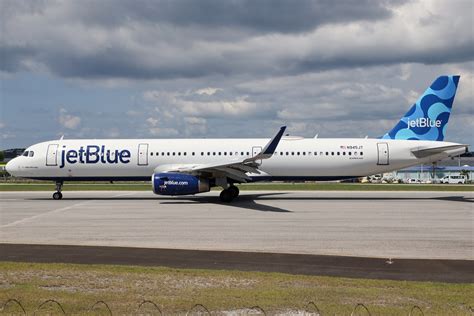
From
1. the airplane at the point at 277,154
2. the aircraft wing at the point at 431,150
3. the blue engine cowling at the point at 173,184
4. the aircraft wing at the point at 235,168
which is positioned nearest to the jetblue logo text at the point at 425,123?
the airplane at the point at 277,154

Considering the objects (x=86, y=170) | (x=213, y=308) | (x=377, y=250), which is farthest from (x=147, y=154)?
(x=213, y=308)

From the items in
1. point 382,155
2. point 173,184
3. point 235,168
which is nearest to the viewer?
point 173,184

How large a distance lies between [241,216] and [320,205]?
6.66 metres

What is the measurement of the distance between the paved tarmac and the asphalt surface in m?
0.74

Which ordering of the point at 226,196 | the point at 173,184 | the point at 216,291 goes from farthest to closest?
the point at 226,196 < the point at 173,184 < the point at 216,291

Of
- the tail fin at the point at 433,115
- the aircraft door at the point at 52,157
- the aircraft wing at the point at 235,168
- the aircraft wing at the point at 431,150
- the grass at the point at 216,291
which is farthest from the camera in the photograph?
the tail fin at the point at 433,115

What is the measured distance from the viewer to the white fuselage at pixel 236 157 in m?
31.0

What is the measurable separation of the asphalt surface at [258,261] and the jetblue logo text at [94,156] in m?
17.1

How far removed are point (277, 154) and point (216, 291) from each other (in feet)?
73.0

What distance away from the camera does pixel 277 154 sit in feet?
101

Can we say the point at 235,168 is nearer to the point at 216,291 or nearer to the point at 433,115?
the point at 433,115

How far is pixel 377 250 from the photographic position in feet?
44.8

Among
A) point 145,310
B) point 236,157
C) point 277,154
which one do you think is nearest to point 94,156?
point 236,157

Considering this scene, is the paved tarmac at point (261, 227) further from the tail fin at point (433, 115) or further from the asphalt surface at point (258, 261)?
the tail fin at point (433, 115)
